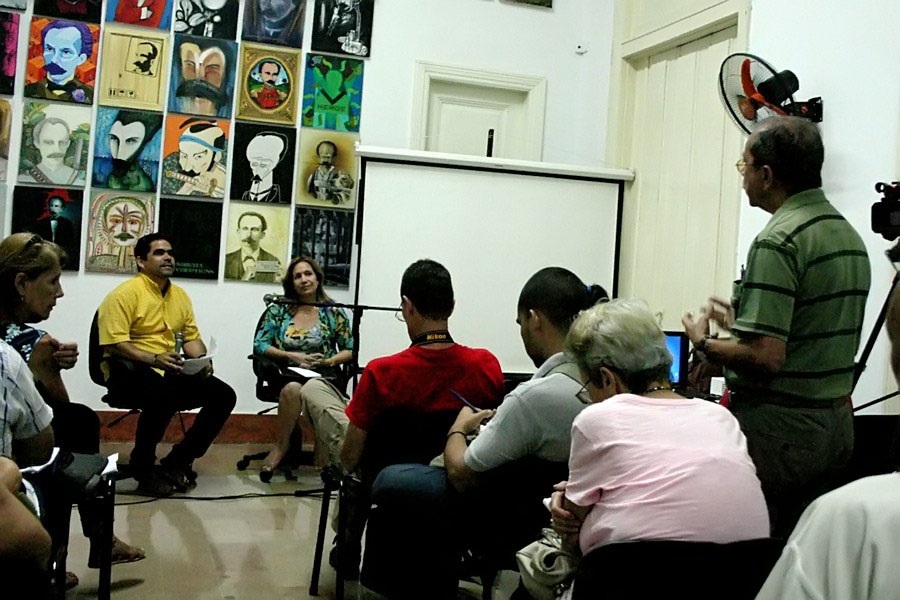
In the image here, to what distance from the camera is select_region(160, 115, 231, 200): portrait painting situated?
17.8 ft

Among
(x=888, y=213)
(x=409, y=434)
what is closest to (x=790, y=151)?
(x=888, y=213)

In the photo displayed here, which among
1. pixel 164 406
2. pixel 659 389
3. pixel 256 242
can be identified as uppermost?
pixel 256 242

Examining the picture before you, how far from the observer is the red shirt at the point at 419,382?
2.49 m

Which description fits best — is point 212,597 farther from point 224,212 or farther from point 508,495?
point 224,212

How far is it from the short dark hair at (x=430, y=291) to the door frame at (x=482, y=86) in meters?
3.28

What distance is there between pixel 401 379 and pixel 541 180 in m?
3.10

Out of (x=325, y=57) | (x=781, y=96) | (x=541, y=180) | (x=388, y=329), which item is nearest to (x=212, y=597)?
(x=388, y=329)

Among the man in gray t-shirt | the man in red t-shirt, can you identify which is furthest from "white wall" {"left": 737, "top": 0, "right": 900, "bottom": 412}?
the man in gray t-shirt

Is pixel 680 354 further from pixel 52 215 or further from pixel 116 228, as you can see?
pixel 52 215

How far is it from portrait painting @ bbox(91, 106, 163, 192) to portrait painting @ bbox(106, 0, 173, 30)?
524 mm

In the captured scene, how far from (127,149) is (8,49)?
2.71 ft

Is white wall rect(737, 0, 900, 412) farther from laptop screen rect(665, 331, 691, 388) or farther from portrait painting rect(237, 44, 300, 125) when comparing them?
portrait painting rect(237, 44, 300, 125)

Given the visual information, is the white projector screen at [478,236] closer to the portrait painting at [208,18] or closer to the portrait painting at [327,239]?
the portrait painting at [327,239]

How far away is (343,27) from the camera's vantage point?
568 cm
